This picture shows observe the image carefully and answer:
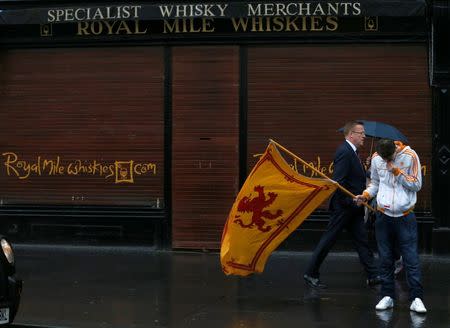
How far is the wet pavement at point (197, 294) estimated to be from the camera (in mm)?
6551

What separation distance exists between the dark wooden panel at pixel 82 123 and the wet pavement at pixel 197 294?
39.6 inches

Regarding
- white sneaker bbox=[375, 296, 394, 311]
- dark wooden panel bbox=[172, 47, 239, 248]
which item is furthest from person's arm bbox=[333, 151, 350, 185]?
dark wooden panel bbox=[172, 47, 239, 248]

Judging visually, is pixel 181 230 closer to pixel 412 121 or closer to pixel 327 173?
pixel 327 173

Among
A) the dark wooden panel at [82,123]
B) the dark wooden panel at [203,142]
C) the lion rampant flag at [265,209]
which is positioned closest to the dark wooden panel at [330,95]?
the dark wooden panel at [203,142]

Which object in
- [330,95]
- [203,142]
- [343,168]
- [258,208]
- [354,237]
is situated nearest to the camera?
[258,208]

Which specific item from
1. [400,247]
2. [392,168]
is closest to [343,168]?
[392,168]

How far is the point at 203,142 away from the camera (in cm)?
1038

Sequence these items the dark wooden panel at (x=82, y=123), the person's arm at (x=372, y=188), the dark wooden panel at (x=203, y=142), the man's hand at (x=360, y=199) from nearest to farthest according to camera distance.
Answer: the person's arm at (x=372, y=188) → the man's hand at (x=360, y=199) → the dark wooden panel at (x=203, y=142) → the dark wooden panel at (x=82, y=123)

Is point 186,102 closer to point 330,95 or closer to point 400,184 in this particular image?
point 330,95

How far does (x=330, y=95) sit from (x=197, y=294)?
3.88 meters

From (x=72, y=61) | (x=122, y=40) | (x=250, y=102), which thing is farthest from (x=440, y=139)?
(x=72, y=61)

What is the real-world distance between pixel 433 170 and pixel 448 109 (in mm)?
858

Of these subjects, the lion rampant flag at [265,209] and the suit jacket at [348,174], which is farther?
the suit jacket at [348,174]

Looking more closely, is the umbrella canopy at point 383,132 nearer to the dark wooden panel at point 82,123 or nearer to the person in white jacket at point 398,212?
the person in white jacket at point 398,212
